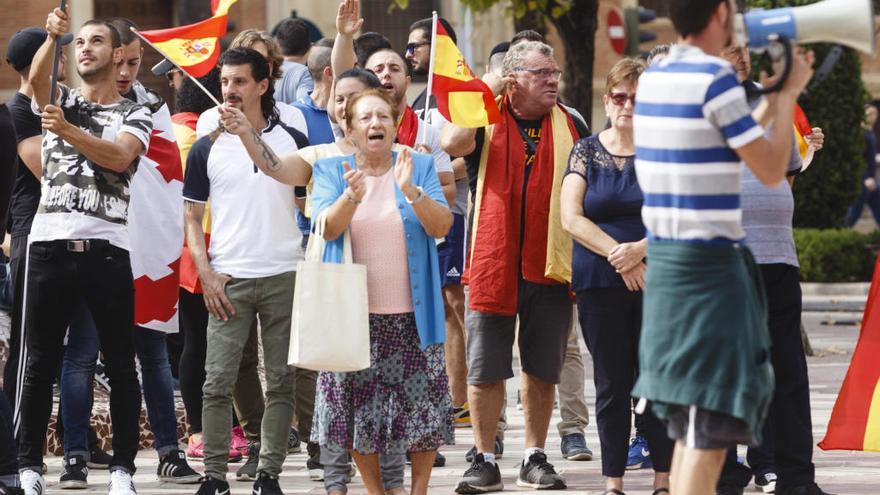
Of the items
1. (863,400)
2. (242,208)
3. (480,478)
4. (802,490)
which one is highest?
(242,208)

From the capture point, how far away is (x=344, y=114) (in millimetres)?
7383

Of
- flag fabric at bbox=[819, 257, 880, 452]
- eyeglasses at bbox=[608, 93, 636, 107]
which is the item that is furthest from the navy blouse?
flag fabric at bbox=[819, 257, 880, 452]

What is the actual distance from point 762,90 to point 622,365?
215 centimetres

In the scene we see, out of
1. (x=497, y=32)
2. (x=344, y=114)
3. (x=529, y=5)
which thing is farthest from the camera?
(x=497, y=32)

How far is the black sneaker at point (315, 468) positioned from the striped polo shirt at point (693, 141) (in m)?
3.35

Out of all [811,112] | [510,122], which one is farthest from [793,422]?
[811,112]

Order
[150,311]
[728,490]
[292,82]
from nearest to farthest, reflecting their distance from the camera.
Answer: [728,490] → [150,311] → [292,82]

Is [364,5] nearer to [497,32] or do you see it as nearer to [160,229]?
[497,32]

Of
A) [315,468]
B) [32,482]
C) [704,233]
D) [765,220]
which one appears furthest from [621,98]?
[32,482]

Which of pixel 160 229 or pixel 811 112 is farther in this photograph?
pixel 811 112

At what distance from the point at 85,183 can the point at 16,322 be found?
795 millimetres

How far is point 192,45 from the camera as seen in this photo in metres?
8.03

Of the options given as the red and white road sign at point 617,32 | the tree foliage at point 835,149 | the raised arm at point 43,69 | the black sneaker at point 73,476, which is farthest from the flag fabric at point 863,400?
the tree foliage at point 835,149

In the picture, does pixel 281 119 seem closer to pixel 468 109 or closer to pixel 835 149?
pixel 468 109
